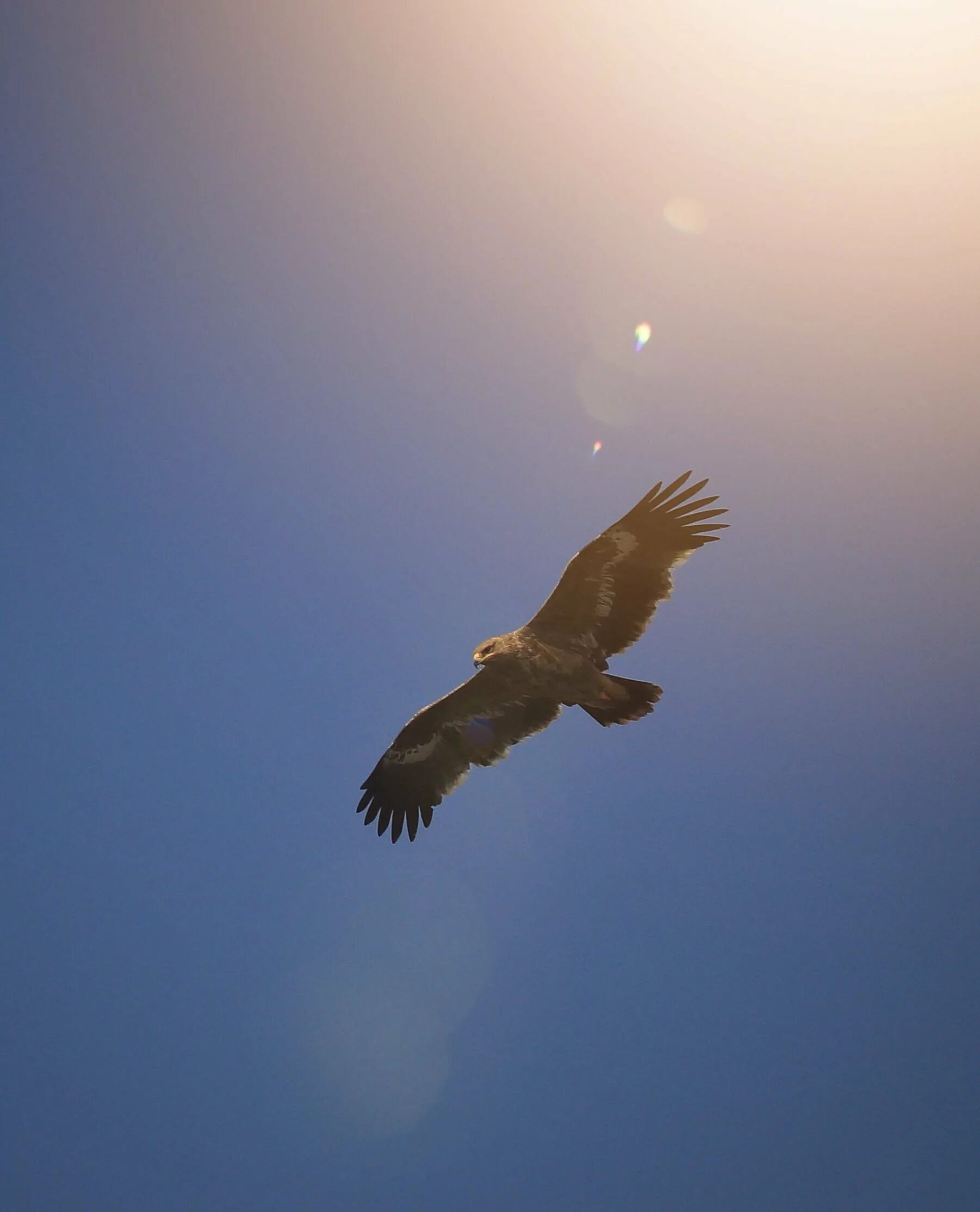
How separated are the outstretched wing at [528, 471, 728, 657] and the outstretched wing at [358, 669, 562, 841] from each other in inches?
57.7

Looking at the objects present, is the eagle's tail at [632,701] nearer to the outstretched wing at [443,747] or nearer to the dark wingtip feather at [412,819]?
the outstretched wing at [443,747]

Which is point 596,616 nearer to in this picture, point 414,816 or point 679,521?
point 679,521

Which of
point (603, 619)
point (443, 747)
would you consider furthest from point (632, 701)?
point (443, 747)

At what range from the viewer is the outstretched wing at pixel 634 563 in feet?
28.5

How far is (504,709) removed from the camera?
31.5 feet

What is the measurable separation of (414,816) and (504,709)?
190 cm

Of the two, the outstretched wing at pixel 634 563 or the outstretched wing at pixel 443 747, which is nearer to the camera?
the outstretched wing at pixel 634 563

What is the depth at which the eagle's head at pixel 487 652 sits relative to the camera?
8.42 meters

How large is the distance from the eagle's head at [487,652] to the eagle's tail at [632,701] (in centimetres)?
138

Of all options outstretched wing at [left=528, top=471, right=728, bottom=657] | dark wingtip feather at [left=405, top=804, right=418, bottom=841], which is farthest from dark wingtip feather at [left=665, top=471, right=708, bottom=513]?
dark wingtip feather at [left=405, top=804, right=418, bottom=841]

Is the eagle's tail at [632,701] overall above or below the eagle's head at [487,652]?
below

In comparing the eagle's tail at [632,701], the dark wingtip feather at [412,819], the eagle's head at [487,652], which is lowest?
the eagle's tail at [632,701]

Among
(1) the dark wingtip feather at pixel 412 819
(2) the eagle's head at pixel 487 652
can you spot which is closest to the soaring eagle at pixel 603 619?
(2) the eagle's head at pixel 487 652

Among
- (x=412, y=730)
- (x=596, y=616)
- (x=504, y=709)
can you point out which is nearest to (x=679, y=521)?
(x=596, y=616)
